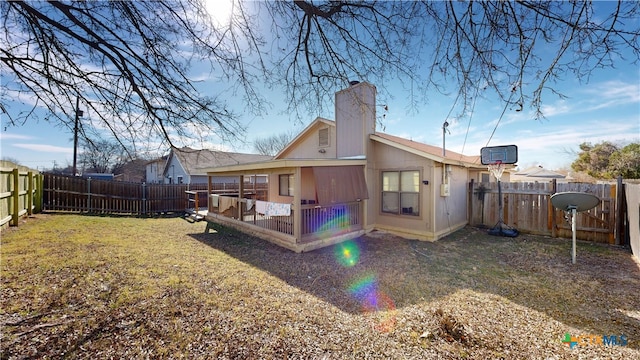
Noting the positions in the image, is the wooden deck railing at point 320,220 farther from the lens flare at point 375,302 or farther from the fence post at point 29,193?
the fence post at point 29,193

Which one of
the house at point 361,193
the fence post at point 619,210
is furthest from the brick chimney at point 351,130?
the fence post at point 619,210

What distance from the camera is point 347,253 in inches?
281

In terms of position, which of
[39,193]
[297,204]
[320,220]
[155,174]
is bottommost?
[320,220]

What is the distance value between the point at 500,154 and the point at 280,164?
8056mm

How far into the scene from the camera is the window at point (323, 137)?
1114 cm

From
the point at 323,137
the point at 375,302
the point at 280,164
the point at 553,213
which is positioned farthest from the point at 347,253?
the point at 553,213

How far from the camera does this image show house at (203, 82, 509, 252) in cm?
764

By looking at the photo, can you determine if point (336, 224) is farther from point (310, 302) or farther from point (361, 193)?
point (310, 302)

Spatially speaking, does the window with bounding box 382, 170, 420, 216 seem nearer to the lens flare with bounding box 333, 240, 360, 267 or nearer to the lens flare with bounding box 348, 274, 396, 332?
the lens flare with bounding box 333, 240, 360, 267

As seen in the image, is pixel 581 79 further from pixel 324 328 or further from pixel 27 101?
pixel 27 101

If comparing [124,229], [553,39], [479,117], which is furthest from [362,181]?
[124,229]

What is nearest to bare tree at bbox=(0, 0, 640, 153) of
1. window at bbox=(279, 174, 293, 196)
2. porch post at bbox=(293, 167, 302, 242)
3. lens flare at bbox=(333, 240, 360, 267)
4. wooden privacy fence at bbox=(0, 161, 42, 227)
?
porch post at bbox=(293, 167, 302, 242)

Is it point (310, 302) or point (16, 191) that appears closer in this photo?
point (310, 302)

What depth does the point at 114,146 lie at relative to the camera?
4129mm
